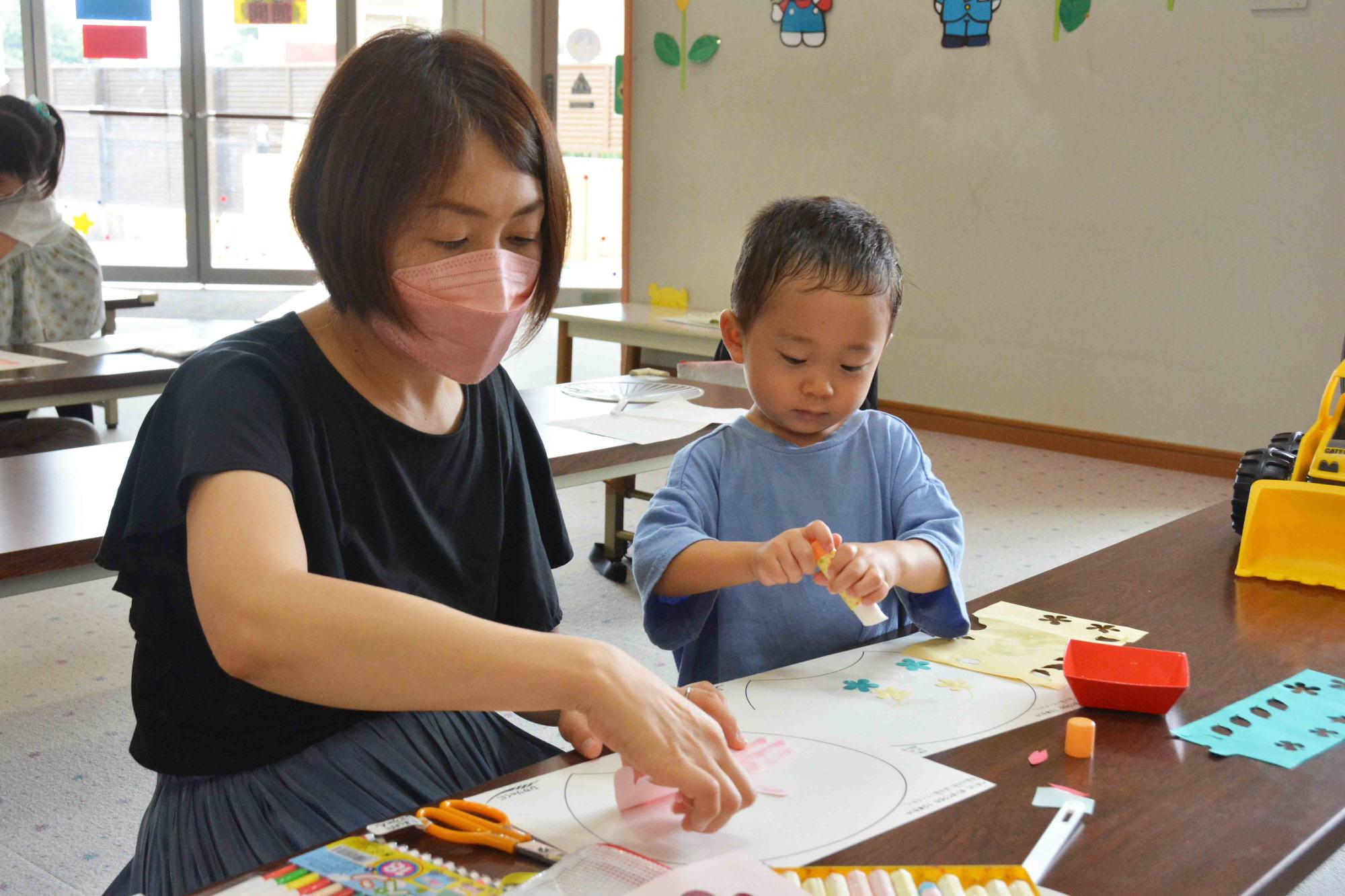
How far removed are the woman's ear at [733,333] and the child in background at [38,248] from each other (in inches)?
98.8

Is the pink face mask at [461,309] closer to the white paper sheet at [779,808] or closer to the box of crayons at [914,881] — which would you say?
the white paper sheet at [779,808]

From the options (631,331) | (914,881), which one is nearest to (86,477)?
(914,881)

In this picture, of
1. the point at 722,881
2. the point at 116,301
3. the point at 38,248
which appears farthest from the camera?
the point at 116,301

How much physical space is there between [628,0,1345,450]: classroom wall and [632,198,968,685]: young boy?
3.23 meters

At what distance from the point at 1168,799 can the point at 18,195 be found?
10.3ft

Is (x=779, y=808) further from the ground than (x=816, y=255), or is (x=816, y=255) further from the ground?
(x=816, y=255)

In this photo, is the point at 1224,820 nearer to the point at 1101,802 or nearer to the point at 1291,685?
the point at 1101,802

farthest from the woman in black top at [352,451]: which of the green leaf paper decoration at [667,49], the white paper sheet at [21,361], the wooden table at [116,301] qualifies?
the green leaf paper decoration at [667,49]

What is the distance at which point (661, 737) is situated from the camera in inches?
25.7

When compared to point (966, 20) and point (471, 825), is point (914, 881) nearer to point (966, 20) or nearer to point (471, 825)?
point (471, 825)

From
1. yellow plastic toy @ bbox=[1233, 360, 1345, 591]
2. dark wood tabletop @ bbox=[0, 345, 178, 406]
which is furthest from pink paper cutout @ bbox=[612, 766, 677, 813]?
dark wood tabletop @ bbox=[0, 345, 178, 406]

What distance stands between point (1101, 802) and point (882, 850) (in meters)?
0.16

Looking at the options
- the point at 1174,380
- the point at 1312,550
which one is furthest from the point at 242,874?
the point at 1174,380

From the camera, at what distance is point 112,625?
274cm
